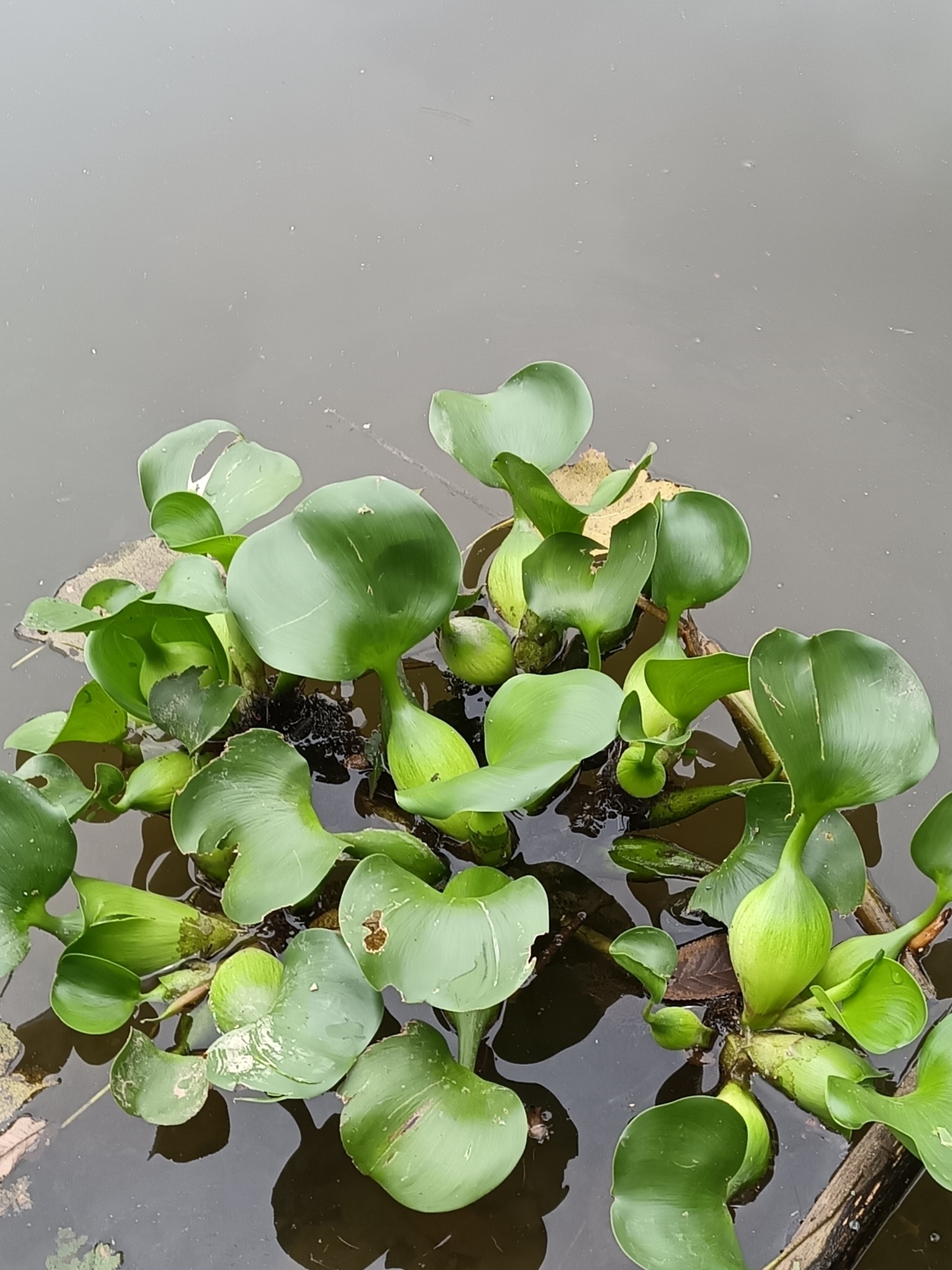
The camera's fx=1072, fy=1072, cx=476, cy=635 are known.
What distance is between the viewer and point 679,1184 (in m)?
0.72

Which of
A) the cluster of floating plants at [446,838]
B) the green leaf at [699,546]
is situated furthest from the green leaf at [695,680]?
the green leaf at [699,546]

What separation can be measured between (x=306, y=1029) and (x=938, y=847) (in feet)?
1.64

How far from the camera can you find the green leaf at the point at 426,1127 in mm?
740

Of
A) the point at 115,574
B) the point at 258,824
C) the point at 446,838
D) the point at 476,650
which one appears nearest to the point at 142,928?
the point at 258,824

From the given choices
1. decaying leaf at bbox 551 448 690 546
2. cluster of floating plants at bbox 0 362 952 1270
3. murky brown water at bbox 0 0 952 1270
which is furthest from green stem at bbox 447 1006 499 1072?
decaying leaf at bbox 551 448 690 546

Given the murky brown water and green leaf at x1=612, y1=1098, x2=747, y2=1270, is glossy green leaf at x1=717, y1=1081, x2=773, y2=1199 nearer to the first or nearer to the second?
green leaf at x1=612, y1=1098, x2=747, y2=1270

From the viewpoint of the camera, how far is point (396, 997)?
97cm

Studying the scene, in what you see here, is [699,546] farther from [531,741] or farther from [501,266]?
[501,266]

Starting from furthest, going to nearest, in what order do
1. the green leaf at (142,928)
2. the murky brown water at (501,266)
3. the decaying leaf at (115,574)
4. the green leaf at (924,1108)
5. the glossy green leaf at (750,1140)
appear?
1. the murky brown water at (501,266)
2. the decaying leaf at (115,574)
3. the green leaf at (142,928)
4. the glossy green leaf at (750,1140)
5. the green leaf at (924,1108)

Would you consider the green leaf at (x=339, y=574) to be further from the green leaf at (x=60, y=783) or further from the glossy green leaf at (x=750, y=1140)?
the glossy green leaf at (x=750, y=1140)

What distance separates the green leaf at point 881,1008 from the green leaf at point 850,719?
0.12 m

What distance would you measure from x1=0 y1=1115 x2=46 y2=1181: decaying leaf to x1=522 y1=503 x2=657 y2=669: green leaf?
0.62m

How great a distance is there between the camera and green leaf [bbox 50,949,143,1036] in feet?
2.71

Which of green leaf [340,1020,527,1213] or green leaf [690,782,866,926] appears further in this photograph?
green leaf [690,782,866,926]
